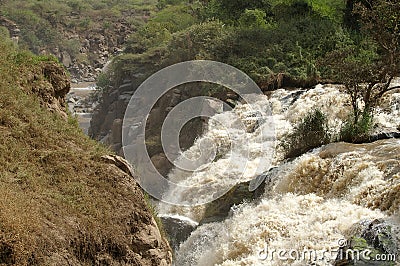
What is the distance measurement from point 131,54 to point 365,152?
1591cm

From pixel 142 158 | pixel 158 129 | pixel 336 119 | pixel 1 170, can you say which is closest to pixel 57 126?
pixel 1 170

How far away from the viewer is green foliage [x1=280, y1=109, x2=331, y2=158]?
10062mm

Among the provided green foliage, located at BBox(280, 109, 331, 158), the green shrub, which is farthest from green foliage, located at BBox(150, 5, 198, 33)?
the green shrub

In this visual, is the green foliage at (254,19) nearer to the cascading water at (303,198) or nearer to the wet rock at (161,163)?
the wet rock at (161,163)

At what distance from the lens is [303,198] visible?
8250 millimetres

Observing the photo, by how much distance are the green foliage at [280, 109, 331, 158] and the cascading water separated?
1.74ft

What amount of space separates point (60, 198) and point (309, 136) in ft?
20.1

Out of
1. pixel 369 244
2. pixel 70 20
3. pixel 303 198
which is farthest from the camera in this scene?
pixel 70 20

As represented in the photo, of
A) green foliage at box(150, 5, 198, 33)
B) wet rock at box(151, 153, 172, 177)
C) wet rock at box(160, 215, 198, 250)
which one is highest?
green foliage at box(150, 5, 198, 33)

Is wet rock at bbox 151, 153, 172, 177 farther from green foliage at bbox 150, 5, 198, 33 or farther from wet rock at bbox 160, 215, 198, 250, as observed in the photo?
green foliage at bbox 150, 5, 198, 33

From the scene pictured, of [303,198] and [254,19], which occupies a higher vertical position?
[254,19]

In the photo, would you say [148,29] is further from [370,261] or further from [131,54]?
[370,261]

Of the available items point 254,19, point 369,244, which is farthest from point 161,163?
point 369,244

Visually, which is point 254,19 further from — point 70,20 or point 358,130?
point 70,20
